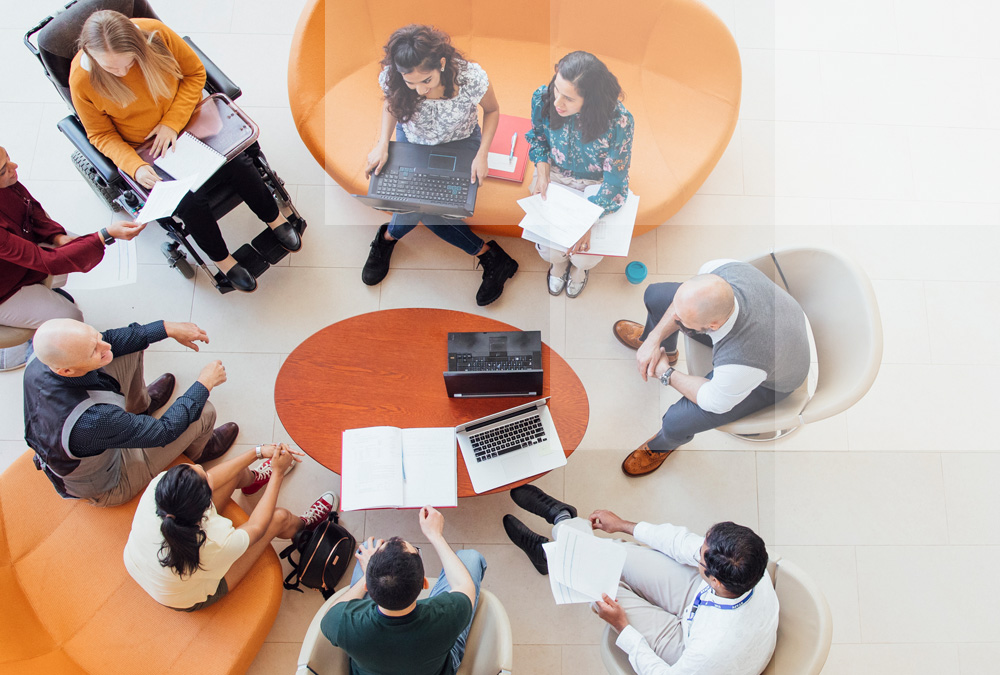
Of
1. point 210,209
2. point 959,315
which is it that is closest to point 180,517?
point 210,209

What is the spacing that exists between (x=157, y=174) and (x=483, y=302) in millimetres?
1572

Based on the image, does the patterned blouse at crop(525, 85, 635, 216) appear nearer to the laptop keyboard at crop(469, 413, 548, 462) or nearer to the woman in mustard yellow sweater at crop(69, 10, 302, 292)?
the laptop keyboard at crop(469, 413, 548, 462)

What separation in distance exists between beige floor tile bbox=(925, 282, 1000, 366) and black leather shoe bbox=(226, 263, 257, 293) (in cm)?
349

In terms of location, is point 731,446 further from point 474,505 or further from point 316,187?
point 316,187

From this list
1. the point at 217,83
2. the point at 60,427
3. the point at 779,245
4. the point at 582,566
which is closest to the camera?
the point at 60,427

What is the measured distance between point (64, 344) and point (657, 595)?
2.31 metres

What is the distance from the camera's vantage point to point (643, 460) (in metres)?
2.88

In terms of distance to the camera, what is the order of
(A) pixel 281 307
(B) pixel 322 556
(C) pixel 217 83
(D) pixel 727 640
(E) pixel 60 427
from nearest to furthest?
(D) pixel 727 640 < (E) pixel 60 427 < (B) pixel 322 556 < (C) pixel 217 83 < (A) pixel 281 307

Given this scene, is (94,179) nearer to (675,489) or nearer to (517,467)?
(517,467)

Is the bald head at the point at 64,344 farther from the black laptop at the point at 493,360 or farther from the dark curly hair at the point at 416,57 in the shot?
the dark curly hair at the point at 416,57

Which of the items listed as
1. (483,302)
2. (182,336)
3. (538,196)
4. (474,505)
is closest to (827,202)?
(538,196)

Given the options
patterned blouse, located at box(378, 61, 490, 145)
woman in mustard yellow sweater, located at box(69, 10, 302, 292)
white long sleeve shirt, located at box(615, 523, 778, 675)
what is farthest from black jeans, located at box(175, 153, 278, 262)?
white long sleeve shirt, located at box(615, 523, 778, 675)

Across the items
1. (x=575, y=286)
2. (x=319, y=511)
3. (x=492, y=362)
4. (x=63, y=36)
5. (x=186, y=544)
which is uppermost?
(x=63, y=36)

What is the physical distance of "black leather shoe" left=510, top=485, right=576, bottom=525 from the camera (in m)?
2.67
